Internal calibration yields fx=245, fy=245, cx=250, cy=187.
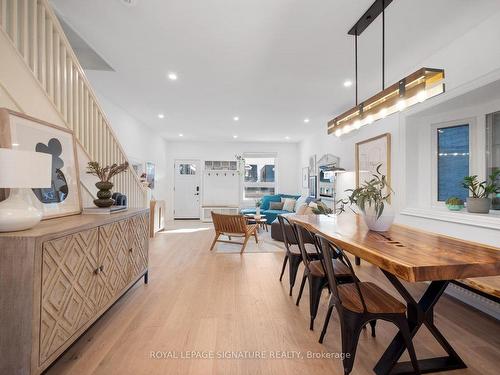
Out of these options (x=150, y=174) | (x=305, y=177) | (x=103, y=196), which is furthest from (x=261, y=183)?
(x=103, y=196)

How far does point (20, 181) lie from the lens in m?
1.29

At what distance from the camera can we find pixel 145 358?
1.72m

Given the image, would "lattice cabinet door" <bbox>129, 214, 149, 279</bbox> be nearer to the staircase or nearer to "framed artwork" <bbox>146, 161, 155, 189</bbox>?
the staircase

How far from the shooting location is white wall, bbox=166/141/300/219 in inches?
325

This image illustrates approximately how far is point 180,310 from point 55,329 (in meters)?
1.10

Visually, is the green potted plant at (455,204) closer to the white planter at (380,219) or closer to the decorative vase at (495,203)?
the decorative vase at (495,203)

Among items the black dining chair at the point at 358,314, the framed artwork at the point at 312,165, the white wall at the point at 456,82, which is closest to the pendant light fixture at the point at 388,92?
the white wall at the point at 456,82

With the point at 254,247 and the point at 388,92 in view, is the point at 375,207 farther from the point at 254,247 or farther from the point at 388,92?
the point at 254,247

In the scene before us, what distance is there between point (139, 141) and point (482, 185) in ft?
20.3

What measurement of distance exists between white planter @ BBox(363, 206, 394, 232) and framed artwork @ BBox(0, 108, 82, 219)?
2445 mm

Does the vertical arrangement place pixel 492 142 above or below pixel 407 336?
above

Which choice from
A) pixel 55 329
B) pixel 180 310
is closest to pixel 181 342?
pixel 180 310

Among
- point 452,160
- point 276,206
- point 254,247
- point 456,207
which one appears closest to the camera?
point 456,207

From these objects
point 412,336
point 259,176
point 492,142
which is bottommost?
point 412,336
